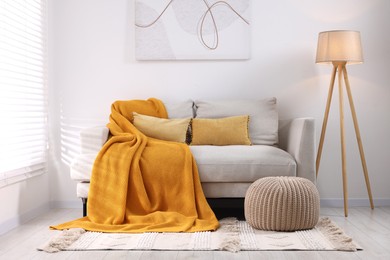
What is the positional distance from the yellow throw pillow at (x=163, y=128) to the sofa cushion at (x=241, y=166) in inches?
17.2

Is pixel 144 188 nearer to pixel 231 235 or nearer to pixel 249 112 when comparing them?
pixel 231 235

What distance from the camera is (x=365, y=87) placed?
15.5 ft

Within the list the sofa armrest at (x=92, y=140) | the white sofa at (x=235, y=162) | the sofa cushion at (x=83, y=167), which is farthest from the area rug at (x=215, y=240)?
the sofa armrest at (x=92, y=140)

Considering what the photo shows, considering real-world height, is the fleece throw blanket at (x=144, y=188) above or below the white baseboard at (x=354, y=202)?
above

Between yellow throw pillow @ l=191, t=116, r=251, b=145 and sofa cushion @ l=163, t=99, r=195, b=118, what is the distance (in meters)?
0.22

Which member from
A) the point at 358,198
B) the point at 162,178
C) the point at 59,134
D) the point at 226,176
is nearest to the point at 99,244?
the point at 162,178

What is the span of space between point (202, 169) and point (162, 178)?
0.90 feet

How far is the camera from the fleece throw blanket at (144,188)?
369 cm

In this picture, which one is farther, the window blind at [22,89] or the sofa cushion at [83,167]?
the sofa cushion at [83,167]

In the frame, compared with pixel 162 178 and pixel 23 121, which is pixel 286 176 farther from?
pixel 23 121

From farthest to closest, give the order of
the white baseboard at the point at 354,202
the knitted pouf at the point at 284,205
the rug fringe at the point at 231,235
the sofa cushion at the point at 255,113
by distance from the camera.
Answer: the white baseboard at the point at 354,202
the sofa cushion at the point at 255,113
the knitted pouf at the point at 284,205
the rug fringe at the point at 231,235

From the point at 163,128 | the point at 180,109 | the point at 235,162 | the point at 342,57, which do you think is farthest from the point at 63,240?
the point at 342,57

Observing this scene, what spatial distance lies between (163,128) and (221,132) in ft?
1.44

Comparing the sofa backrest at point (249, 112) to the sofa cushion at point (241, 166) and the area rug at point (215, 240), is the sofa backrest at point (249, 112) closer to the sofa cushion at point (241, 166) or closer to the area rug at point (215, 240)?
the sofa cushion at point (241, 166)
